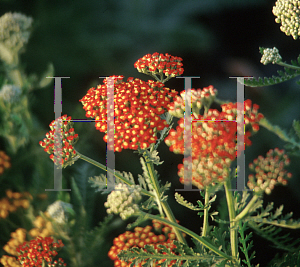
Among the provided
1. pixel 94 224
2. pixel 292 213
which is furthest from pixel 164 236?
pixel 292 213

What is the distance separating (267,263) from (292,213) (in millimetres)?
192

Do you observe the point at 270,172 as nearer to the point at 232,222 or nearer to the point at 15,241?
the point at 232,222

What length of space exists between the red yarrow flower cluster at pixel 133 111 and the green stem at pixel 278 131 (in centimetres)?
24

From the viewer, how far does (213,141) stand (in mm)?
804

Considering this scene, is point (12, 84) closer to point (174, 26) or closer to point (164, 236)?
point (174, 26)

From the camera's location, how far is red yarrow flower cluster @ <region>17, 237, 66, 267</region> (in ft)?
3.49

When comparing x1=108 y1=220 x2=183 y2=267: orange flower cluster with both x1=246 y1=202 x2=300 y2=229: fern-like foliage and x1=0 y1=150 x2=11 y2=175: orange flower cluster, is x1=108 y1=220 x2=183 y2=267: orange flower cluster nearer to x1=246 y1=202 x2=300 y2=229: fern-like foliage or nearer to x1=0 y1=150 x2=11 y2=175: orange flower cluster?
x1=246 y1=202 x2=300 y2=229: fern-like foliage

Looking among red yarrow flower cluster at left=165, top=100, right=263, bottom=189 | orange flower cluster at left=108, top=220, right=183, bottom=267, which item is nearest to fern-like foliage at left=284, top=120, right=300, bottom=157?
red yarrow flower cluster at left=165, top=100, right=263, bottom=189

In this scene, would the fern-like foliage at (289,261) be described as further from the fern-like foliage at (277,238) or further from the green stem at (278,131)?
the green stem at (278,131)

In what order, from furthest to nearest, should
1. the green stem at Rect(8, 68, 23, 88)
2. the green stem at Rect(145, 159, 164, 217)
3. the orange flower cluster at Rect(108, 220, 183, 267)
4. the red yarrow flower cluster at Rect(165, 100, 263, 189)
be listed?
the green stem at Rect(8, 68, 23, 88) → the orange flower cluster at Rect(108, 220, 183, 267) → the green stem at Rect(145, 159, 164, 217) → the red yarrow flower cluster at Rect(165, 100, 263, 189)

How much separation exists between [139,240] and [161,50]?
0.57 m

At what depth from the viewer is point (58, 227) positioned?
43.3 inches

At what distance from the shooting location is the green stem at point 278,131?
0.88 m

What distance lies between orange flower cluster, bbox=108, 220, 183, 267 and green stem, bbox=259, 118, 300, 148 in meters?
0.42
